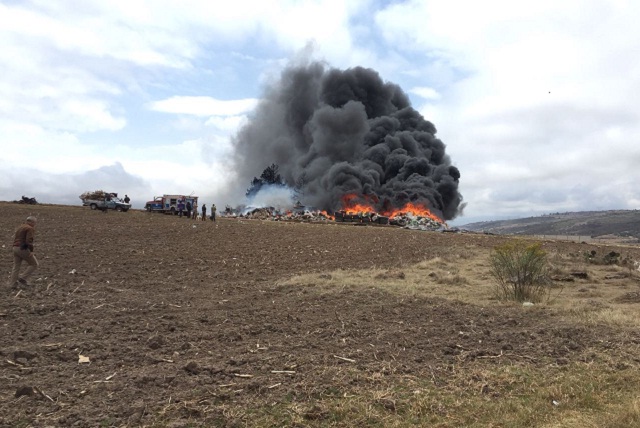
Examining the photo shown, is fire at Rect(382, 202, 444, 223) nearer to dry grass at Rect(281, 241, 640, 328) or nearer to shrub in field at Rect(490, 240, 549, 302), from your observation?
dry grass at Rect(281, 241, 640, 328)

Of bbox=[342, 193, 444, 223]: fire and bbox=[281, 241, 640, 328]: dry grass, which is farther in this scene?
bbox=[342, 193, 444, 223]: fire

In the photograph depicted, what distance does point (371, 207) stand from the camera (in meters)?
79.9

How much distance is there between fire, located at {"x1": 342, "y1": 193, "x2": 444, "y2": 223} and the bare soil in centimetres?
6053

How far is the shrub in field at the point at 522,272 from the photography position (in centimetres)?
1342

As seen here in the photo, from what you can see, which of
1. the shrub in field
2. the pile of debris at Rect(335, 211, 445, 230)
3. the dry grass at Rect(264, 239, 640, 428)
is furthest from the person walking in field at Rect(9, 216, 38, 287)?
the pile of debris at Rect(335, 211, 445, 230)

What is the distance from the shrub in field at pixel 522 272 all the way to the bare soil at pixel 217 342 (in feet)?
5.90

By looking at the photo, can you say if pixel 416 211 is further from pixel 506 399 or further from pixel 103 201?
pixel 506 399

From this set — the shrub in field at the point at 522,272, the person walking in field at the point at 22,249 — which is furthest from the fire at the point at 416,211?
the person walking in field at the point at 22,249

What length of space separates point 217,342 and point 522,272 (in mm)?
9759

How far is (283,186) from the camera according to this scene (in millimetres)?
102250

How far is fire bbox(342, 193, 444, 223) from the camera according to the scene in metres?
75.8

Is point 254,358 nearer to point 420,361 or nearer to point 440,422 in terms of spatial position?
point 420,361

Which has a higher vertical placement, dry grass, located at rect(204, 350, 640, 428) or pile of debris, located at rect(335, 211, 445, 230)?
pile of debris, located at rect(335, 211, 445, 230)

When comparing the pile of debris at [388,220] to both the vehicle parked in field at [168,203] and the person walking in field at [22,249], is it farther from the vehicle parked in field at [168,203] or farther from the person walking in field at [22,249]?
the person walking in field at [22,249]
